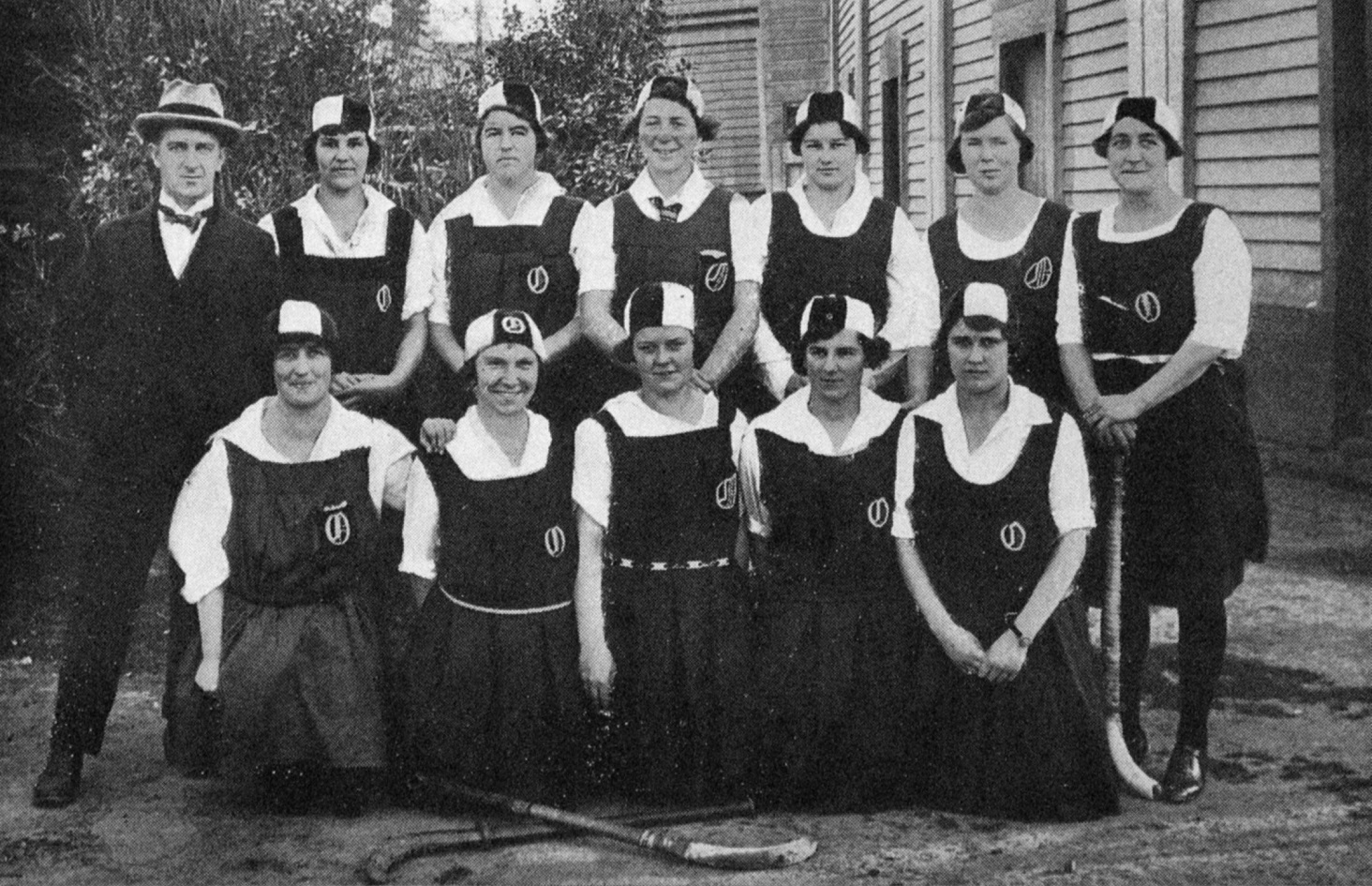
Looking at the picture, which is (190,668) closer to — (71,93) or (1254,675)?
(1254,675)

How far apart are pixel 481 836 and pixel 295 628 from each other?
0.81 metres

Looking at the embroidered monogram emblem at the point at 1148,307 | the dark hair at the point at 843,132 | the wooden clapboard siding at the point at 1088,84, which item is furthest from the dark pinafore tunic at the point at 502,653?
the wooden clapboard siding at the point at 1088,84

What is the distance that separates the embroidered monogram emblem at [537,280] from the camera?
5016 millimetres

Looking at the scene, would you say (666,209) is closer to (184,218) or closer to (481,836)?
(184,218)

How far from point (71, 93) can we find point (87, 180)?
572 mm

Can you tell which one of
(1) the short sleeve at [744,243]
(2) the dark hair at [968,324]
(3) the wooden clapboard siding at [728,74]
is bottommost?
(2) the dark hair at [968,324]

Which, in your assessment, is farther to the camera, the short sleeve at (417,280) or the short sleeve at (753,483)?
the short sleeve at (417,280)

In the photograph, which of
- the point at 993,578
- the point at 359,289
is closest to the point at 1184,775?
the point at 993,578

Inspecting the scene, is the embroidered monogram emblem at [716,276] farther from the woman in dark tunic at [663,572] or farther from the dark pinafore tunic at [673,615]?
the dark pinafore tunic at [673,615]

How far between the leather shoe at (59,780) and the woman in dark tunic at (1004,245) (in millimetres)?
2428

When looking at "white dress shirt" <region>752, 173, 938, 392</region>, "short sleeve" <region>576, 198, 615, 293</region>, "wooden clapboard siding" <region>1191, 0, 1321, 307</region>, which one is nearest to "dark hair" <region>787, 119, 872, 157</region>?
"white dress shirt" <region>752, 173, 938, 392</region>

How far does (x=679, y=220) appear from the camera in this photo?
498cm

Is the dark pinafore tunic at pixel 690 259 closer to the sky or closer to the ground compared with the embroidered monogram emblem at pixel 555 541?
closer to the sky

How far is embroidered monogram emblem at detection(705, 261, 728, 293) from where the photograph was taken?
16.2ft
